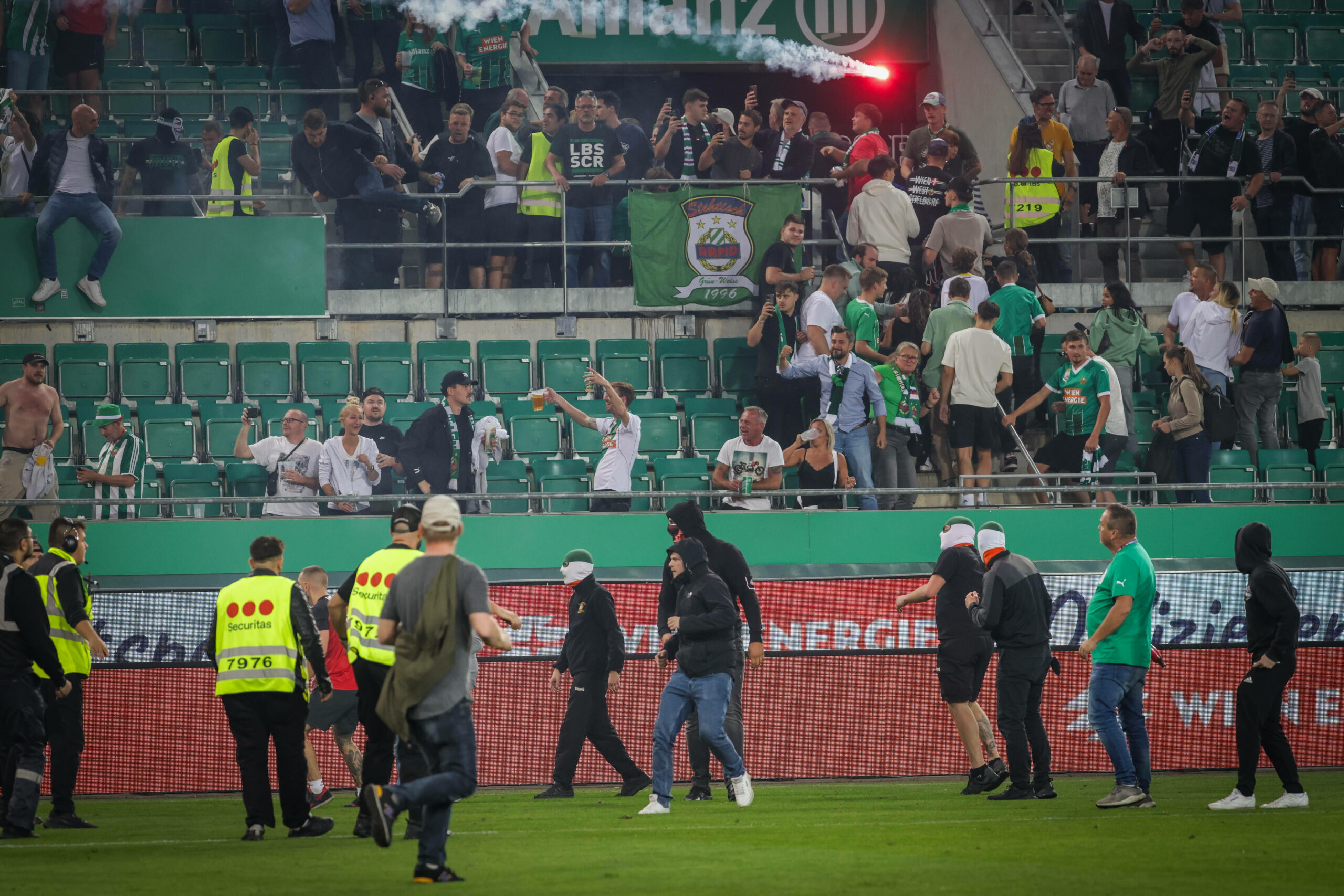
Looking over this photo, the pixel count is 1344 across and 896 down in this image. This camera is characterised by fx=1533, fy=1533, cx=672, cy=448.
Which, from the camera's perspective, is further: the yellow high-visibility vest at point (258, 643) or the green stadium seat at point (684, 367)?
the green stadium seat at point (684, 367)

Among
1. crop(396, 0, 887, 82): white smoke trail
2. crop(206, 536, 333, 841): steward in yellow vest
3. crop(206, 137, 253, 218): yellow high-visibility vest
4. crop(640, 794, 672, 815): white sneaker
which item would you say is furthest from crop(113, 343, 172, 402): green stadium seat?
crop(396, 0, 887, 82): white smoke trail

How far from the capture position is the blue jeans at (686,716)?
31.6 feet

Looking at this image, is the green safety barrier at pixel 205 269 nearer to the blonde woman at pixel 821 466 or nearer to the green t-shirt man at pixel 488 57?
the green t-shirt man at pixel 488 57

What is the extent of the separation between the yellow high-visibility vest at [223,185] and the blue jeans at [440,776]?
1086 cm

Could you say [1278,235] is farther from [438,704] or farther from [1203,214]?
[438,704]

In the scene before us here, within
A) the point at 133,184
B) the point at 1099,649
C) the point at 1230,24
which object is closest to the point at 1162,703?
the point at 1099,649

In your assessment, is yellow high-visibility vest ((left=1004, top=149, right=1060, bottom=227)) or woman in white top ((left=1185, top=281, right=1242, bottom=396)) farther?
yellow high-visibility vest ((left=1004, top=149, right=1060, bottom=227))

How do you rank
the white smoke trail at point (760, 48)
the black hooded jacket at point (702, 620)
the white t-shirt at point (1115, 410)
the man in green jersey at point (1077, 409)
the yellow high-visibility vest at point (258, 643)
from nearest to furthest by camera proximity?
the yellow high-visibility vest at point (258, 643) → the black hooded jacket at point (702, 620) → the man in green jersey at point (1077, 409) → the white t-shirt at point (1115, 410) → the white smoke trail at point (760, 48)

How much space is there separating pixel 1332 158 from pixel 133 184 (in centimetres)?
1363

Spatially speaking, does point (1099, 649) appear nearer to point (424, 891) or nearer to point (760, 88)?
point (424, 891)

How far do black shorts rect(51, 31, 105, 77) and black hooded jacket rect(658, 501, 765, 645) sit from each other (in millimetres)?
11235

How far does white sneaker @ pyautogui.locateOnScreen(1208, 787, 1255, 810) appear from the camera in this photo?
9.64 metres

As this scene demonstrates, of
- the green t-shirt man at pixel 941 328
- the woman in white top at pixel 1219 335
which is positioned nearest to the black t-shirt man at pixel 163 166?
the green t-shirt man at pixel 941 328

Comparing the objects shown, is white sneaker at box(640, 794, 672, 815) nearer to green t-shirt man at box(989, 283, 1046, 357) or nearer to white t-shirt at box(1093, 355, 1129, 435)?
white t-shirt at box(1093, 355, 1129, 435)
